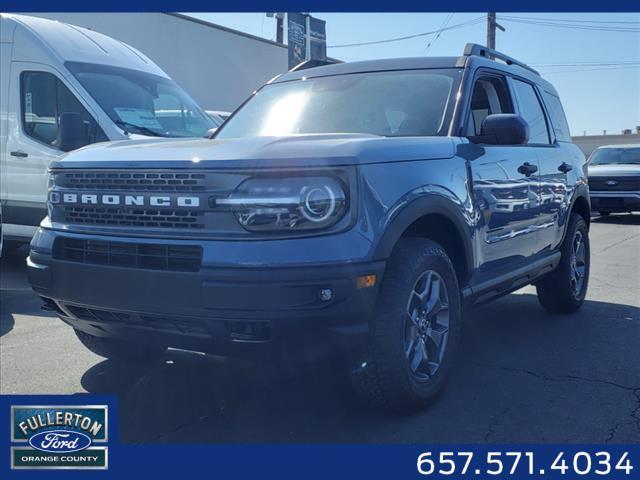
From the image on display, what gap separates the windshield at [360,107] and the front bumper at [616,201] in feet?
40.2

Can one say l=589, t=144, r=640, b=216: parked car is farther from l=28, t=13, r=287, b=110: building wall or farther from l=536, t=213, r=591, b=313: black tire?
l=536, t=213, r=591, b=313: black tire

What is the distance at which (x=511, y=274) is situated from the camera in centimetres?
446

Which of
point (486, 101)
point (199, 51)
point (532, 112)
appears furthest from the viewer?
point (199, 51)

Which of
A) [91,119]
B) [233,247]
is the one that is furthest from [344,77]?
Result: [91,119]

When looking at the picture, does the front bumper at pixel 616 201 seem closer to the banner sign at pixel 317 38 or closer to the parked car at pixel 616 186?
the parked car at pixel 616 186

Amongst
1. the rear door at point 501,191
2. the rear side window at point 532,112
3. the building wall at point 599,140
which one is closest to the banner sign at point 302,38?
the rear side window at point 532,112

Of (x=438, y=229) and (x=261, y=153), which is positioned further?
(x=438, y=229)

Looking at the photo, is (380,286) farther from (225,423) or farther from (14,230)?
(14,230)

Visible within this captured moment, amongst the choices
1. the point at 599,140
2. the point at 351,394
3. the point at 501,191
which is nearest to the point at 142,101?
the point at 501,191

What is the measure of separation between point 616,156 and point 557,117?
11807 mm

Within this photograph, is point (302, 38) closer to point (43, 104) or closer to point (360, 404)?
point (43, 104)

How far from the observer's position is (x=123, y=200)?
317 centimetres

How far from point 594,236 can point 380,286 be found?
34.1ft

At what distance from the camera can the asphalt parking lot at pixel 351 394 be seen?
3270mm
